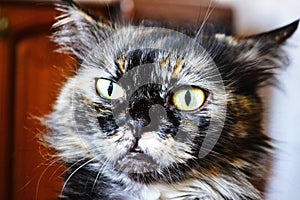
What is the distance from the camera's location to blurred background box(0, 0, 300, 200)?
0.59m

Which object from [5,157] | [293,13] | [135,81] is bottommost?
[5,157]

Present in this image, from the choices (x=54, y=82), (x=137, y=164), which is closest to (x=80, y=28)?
(x=54, y=82)

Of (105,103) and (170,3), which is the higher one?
(170,3)

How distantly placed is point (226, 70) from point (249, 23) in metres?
0.12

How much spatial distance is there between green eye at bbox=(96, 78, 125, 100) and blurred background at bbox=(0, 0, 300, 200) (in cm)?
6

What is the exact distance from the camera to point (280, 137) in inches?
23.4

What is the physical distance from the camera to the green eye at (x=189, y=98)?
53 centimetres

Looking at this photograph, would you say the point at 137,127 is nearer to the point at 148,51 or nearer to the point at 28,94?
the point at 148,51

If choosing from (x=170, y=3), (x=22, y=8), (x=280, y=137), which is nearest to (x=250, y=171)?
(x=280, y=137)

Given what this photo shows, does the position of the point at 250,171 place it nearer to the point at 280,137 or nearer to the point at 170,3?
the point at 280,137

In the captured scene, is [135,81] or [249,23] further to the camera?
[249,23]

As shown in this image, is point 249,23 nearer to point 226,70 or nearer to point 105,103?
point 226,70

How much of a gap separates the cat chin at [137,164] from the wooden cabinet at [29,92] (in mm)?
99

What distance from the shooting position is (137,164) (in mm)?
529
